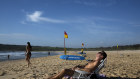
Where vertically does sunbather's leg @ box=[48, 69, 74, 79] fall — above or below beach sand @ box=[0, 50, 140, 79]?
above

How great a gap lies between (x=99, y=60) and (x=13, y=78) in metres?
3.48

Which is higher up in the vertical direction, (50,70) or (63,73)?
(63,73)

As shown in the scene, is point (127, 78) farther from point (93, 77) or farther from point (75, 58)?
point (75, 58)

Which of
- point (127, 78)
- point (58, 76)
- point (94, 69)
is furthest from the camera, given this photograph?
point (127, 78)

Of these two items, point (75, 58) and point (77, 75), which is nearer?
point (77, 75)

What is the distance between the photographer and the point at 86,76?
368 cm

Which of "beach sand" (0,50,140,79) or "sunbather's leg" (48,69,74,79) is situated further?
"beach sand" (0,50,140,79)

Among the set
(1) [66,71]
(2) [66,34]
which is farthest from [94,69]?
(2) [66,34]

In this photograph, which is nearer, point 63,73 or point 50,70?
point 63,73

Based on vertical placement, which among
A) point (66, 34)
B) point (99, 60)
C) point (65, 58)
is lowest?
point (65, 58)

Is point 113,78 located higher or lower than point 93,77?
lower

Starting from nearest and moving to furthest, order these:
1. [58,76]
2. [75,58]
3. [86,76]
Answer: [58,76], [86,76], [75,58]

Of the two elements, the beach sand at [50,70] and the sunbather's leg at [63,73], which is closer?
the sunbather's leg at [63,73]

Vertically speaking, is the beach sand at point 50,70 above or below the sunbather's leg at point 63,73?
below
